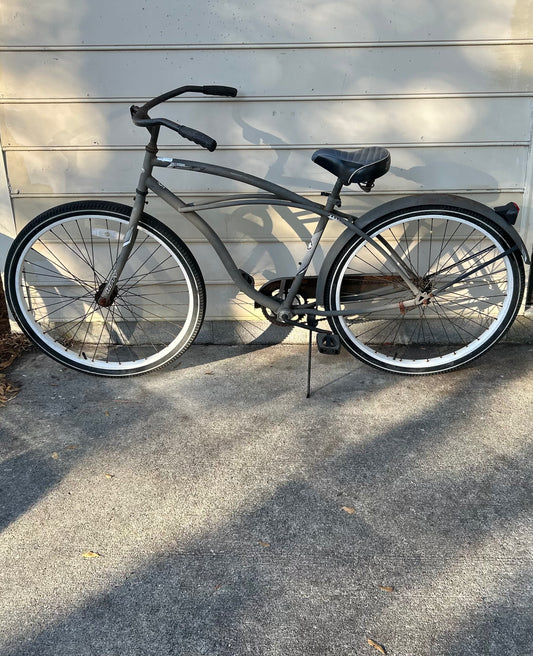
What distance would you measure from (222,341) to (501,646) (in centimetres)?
207

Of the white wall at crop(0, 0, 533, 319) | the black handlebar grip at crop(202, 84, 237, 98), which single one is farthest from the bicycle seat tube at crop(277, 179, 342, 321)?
the black handlebar grip at crop(202, 84, 237, 98)

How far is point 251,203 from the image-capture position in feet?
8.13

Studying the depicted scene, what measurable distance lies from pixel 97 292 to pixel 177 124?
91 cm

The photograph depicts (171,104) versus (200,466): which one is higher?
(171,104)

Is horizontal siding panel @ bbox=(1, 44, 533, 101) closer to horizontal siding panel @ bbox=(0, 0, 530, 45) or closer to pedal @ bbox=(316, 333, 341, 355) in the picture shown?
horizontal siding panel @ bbox=(0, 0, 530, 45)

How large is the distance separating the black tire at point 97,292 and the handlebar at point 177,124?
0.43 meters

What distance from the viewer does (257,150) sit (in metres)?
2.82

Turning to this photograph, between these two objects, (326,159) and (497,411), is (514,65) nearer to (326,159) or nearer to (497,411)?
(326,159)

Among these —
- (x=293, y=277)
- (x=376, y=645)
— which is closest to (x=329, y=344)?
(x=293, y=277)

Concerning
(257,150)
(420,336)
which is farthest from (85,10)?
(420,336)

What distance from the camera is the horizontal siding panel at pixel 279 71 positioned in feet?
8.75

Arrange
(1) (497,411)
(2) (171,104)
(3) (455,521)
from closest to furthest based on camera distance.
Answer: (3) (455,521) → (1) (497,411) → (2) (171,104)

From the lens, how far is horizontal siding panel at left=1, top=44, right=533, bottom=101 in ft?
8.75

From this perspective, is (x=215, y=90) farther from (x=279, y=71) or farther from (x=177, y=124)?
(x=279, y=71)
